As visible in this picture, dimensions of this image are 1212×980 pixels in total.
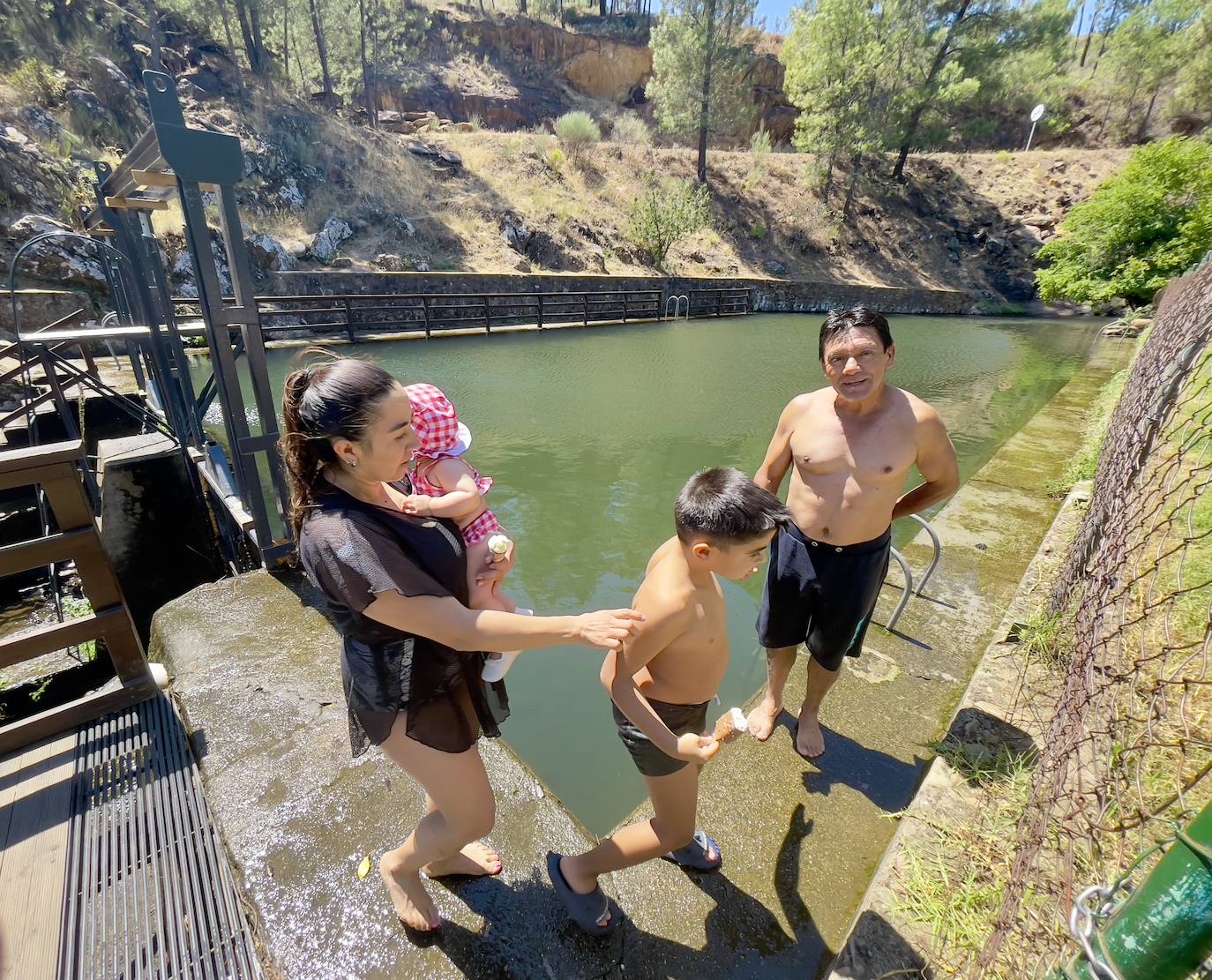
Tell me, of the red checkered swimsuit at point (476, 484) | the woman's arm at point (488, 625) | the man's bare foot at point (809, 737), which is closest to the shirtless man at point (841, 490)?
the man's bare foot at point (809, 737)

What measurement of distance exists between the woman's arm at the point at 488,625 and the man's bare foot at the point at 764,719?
4.87 ft

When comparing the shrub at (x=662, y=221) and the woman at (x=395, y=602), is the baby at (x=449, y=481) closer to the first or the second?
the woman at (x=395, y=602)

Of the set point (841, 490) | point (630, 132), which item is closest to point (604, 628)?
point (841, 490)

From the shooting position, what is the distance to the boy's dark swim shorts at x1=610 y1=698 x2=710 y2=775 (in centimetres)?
150

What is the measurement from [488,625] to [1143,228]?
21448 mm

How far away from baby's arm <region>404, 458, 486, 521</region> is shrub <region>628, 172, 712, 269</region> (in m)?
24.7

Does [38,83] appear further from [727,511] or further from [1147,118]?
[1147,118]

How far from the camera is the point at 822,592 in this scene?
2.27m

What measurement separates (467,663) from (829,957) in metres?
1.41

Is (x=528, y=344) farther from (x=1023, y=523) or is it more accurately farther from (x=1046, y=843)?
(x=1046, y=843)

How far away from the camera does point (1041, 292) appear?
58.6ft

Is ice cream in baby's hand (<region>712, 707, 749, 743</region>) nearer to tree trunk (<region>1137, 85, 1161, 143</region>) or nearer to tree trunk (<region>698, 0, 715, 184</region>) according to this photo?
tree trunk (<region>698, 0, 715, 184</region>)

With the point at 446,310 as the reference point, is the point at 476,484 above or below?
above

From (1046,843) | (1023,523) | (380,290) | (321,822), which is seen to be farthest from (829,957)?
(380,290)
